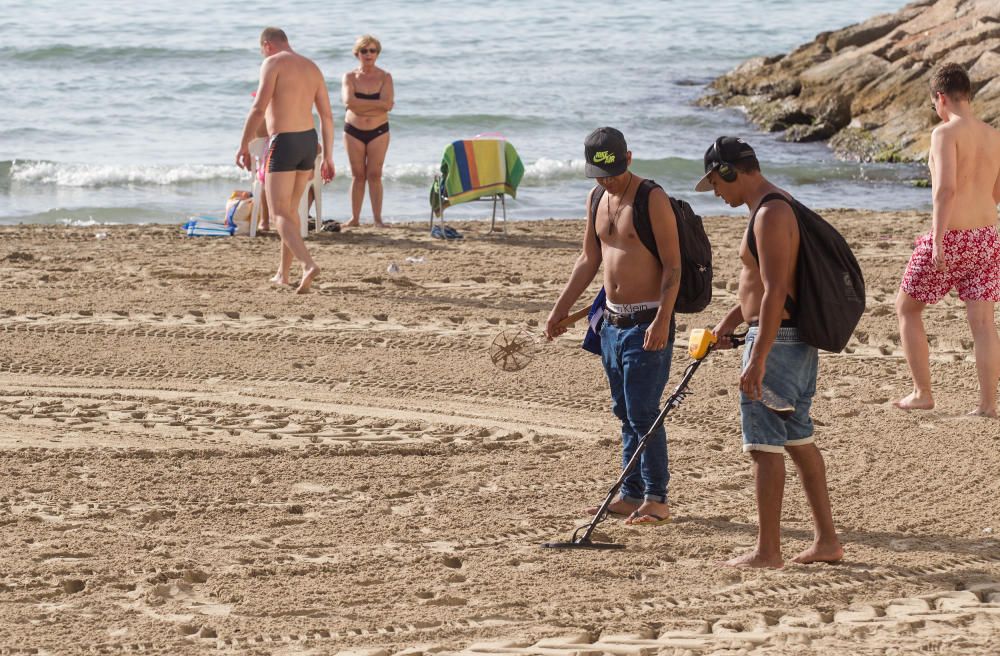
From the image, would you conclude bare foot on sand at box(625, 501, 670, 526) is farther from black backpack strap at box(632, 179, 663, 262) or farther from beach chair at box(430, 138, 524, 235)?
beach chair at box(430, 138, 524, 235)

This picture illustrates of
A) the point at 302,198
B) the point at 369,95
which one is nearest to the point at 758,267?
the point at 302,198

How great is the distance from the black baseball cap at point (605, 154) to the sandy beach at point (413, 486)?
153 cm

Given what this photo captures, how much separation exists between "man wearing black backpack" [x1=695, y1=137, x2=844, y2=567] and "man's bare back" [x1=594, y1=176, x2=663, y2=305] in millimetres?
412

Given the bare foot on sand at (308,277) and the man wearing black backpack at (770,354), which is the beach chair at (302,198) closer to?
the bare foot on sand at (308,277)

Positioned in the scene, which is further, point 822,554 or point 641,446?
point 641,446

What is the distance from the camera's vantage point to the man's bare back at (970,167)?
6.68 meters

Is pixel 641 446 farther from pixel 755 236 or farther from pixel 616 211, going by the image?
pixel 755 236

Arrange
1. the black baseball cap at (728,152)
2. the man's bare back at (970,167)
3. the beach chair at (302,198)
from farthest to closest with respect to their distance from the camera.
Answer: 1. the beach chair at (302,198)
2. the man's bare back at (970,167)
3. the black baseball cap at (728,152)

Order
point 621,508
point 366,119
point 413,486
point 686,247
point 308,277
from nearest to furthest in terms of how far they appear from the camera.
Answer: point 686,247 < point 621,508 < point 413,486 < point 308,277 < point 366,119

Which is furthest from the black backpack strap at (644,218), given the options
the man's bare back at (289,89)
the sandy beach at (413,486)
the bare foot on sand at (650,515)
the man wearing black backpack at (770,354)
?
the man's bare back at (289,89)

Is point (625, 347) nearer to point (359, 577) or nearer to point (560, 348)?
point (359, 577)

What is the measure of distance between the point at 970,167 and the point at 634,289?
234 centimetres

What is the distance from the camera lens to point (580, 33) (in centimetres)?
3538

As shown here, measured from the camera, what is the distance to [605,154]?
5.30 m
